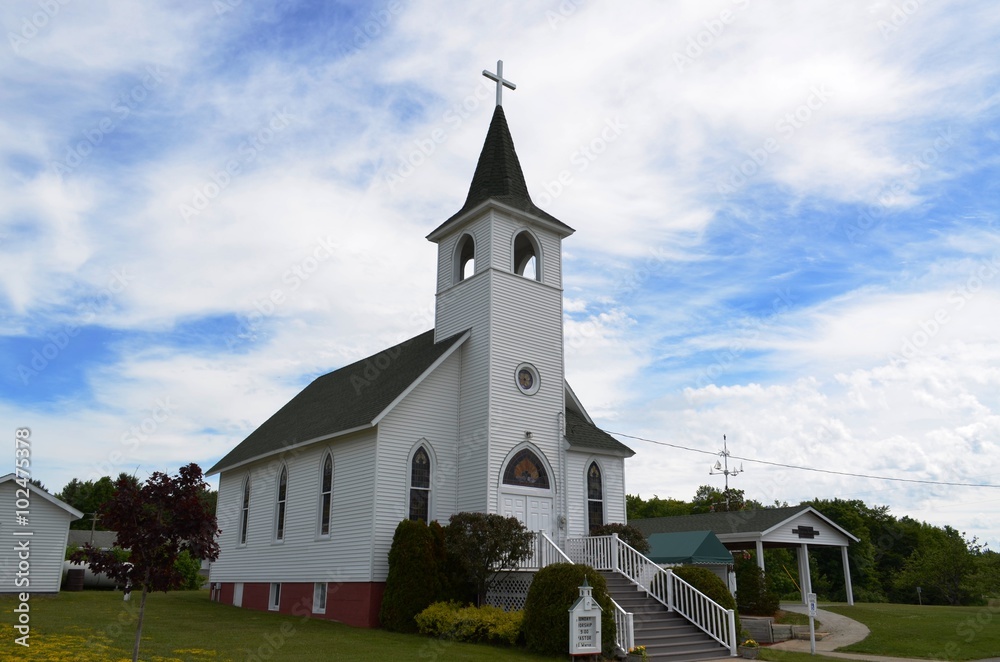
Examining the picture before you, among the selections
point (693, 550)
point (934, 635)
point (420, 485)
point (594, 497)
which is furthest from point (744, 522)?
point (420, 485)

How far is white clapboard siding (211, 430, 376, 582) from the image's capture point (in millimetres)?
20438

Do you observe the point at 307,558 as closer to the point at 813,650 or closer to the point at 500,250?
the point at 500,250

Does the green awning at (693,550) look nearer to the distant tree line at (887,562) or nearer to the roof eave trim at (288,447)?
the distant tree line at (887,562)

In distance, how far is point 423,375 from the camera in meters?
21.2

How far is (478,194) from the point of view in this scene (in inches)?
985

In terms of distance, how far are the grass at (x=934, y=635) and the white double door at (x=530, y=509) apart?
8.31 meters

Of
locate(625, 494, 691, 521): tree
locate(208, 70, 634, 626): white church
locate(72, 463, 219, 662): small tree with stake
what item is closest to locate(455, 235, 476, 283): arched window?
locate(208, 70, 634, 626): white church

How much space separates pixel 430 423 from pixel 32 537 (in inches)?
606

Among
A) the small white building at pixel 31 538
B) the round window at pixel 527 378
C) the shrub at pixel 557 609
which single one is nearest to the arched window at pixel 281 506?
the small white building at pixel 31 538

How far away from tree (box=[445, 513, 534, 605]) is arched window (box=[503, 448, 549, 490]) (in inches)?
90.5

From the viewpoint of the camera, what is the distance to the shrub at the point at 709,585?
18.0 meters

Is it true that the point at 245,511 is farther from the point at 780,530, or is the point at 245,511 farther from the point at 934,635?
the point at 934,635

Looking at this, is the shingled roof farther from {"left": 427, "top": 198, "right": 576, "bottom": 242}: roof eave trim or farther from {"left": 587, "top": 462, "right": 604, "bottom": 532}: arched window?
{"left": 587, "top": 462, "right": 604, "bottom": 532}: arched window

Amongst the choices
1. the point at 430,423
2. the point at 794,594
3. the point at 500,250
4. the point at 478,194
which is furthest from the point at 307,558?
the point at 794,594
